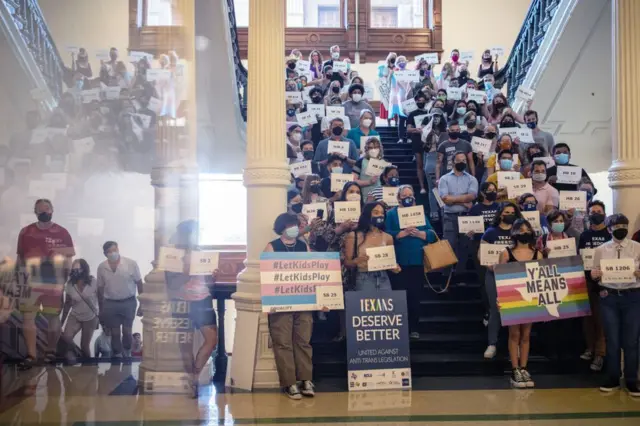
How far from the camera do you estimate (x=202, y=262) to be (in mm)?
6066

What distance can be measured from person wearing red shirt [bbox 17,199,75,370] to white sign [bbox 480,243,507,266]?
152 inches

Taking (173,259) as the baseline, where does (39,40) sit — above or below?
above

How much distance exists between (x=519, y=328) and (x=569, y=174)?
2.38 m

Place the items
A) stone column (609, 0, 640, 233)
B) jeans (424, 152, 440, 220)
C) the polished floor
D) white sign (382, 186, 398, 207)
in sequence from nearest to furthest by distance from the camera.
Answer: the polished floor → stone column (609, 0, 640, 233) → white sign (382, 186, 398, 207) → jeans (424, 152, 440, 220)

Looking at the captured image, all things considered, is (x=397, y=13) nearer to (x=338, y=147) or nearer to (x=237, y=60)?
(x=237, y=60)

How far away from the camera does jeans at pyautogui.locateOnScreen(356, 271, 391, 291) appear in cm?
669

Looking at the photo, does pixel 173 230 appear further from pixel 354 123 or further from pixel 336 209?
pixel 354 123

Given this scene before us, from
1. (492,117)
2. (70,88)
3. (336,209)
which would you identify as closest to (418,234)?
(336,209)

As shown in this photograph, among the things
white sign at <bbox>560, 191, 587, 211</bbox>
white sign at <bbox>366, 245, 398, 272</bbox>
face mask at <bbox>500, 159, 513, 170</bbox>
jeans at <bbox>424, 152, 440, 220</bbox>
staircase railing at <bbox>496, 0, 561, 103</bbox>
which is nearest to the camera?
white sign at <bbox>366, 245, 398, 272</bbox>

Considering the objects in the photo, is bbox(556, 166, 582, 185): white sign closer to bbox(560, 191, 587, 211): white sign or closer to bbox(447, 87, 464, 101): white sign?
bbox(560, 191, 587, 211): white sign

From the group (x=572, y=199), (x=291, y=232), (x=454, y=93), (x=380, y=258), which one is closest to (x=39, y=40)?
(x=291, y=232)

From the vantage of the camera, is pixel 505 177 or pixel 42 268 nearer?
pixel 42 268

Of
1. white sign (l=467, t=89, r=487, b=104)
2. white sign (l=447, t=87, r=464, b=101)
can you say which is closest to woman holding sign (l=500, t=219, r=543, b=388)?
white sign (l=467, t=89, r=487, b=104)

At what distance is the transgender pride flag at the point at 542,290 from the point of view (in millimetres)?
6406
